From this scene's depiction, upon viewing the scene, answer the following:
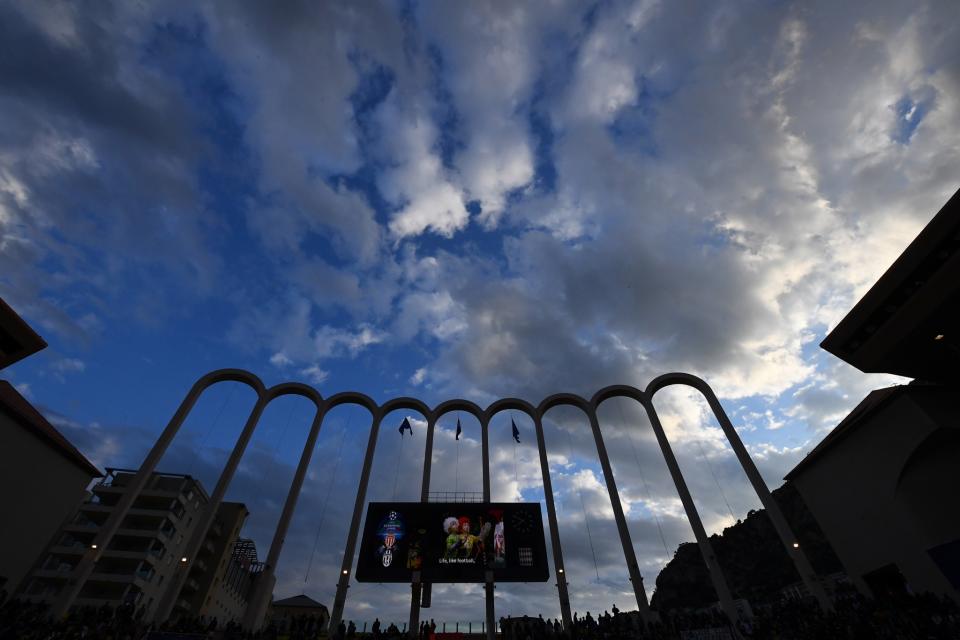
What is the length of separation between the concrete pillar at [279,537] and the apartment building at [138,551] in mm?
35294

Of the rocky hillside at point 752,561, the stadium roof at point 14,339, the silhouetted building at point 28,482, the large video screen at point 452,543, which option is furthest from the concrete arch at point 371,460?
the rocky hillside at point 752,561

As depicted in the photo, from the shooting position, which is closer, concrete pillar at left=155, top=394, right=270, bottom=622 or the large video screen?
concrete pillar at left=155, top=394, right=270, bottom=622

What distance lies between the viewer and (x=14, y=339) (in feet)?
72.0

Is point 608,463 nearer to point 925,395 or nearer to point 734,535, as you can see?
point 925,395

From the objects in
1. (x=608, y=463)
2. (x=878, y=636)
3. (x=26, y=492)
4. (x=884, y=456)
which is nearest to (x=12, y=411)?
(x=26, y=492)

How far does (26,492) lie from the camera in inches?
1012

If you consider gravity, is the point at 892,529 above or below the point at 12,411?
below

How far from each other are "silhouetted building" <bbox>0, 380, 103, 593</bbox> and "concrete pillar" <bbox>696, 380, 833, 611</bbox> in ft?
145

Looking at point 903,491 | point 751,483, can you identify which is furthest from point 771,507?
point 903,491

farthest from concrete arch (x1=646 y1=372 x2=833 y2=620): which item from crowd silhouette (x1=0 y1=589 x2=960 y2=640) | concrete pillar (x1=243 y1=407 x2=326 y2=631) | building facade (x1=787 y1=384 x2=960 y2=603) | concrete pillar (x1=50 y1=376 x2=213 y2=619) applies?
concrete pillar (x1=50 y1=376 x2=213 y2=619)

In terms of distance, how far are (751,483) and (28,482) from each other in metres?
45.7

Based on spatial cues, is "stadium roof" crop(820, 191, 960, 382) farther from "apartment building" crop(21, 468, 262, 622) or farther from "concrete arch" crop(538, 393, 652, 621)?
"apartment building" crop(21, 468, 262, 622)

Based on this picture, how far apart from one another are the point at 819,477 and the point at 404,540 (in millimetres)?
29593

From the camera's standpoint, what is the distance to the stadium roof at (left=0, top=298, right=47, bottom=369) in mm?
21328
